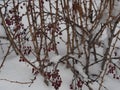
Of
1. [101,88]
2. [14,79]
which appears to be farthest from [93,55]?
[14,79]

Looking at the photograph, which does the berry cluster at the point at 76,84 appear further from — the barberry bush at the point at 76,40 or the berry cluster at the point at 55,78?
the berry cluster at the point at 55,78

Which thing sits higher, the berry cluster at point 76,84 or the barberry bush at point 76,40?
the barberry bush at point 76,40

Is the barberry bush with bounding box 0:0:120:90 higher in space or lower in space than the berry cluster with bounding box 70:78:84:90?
higher

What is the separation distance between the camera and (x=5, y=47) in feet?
8.83

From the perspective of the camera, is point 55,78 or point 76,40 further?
point 76,40

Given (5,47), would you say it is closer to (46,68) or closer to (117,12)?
(46,68)

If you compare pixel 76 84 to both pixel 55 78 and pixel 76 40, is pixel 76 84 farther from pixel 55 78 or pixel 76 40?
pixel 76 40

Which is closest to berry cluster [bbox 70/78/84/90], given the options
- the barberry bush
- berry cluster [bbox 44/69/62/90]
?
the barberry bush

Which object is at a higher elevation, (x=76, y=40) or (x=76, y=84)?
(x=76, y=40)

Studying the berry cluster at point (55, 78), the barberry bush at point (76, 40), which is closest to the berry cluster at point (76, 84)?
the barberry bush at point (76, 40)

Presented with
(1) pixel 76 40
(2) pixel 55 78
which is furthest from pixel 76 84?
(1) pixel 76 40

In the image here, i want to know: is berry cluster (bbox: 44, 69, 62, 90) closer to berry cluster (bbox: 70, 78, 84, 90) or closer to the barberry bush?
the barberry bush

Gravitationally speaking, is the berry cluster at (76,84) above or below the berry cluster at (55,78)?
below

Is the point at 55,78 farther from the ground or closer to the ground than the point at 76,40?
closer to the ground
